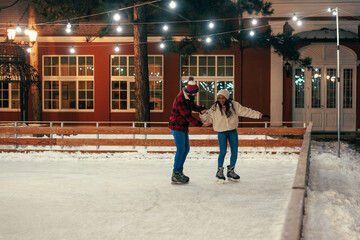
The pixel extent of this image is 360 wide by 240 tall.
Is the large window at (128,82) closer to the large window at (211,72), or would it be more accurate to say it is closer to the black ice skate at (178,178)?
the large window at (211,72)

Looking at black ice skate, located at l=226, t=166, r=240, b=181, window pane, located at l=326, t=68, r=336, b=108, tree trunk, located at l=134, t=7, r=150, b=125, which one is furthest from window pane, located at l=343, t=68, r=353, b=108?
black ice skate, located at l=226, t=166, r=240, b=181

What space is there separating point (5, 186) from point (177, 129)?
275 centimetres

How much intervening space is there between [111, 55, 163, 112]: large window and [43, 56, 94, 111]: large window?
979 mm

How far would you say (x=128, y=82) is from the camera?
813 inches

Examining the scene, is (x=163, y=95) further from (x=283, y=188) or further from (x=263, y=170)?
(x=283, y=188)

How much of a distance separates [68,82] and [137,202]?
15.4 metres

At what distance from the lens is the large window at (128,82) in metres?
20.6

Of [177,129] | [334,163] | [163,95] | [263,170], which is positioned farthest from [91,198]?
[163,95]

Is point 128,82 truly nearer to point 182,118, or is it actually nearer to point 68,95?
point 68,95

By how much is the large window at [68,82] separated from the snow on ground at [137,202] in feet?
34.8

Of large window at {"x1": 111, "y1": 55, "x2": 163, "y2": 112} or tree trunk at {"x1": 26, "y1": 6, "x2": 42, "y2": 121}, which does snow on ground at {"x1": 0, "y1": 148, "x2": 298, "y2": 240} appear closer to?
tree trunk at {"x1": 26, "y1": 6, "x2": 42, "y2": 121}

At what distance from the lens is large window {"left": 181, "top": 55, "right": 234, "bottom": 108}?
20625mm

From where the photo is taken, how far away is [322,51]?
20.9 m

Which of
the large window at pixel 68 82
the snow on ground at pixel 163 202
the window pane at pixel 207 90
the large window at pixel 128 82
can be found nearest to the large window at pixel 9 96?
the large window at pixel 68 82
